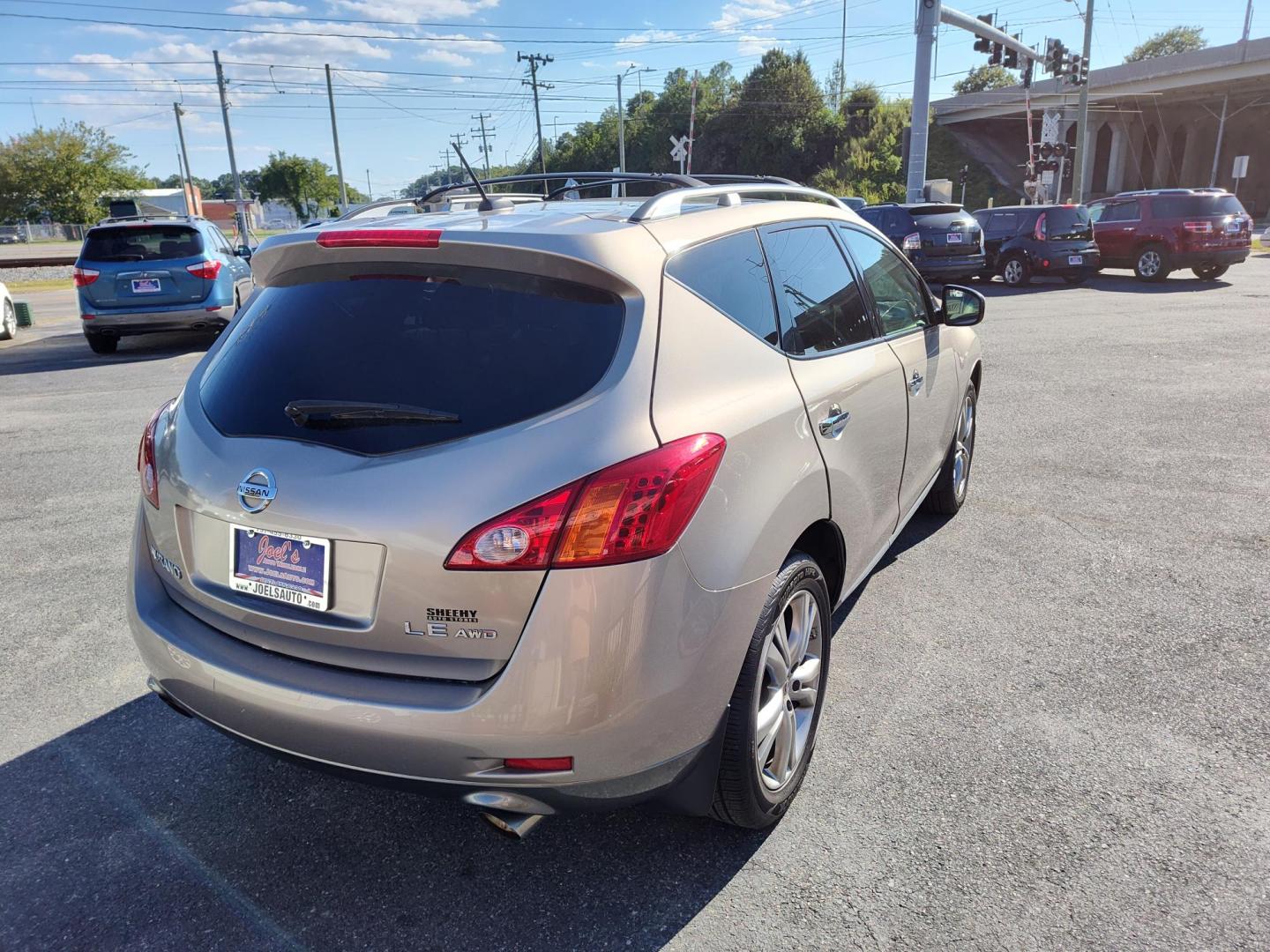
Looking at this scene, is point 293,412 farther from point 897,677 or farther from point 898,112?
point 898,112

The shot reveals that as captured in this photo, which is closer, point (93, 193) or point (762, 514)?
point (762, 514)

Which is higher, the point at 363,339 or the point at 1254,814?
the point at 363,339

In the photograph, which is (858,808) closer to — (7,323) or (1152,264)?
(7,323)

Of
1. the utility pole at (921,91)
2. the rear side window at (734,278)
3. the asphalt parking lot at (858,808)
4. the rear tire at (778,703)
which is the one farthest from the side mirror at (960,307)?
the utility pole at (921,91)

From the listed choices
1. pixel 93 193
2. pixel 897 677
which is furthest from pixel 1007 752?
pixel 93 193

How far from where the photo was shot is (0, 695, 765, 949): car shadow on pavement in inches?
89.0

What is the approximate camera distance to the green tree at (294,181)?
100250 mm

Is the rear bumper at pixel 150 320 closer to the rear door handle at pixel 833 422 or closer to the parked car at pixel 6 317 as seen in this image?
the parked car at pixel 6 317

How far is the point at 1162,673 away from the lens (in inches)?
135

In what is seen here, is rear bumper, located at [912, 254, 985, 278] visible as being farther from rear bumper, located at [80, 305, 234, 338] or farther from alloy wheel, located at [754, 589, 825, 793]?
alloy wheel, located at [754, 589, 825, 793]

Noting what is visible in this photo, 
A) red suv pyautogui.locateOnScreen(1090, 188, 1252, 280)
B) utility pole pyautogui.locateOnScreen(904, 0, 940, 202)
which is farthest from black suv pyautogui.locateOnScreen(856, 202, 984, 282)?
utility pole pyautogui.locateOnScreen(904, 0, 940, 202)

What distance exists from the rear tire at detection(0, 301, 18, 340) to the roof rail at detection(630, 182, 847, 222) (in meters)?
14.5

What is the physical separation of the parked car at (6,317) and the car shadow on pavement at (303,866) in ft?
45.1

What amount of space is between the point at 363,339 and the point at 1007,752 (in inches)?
93.4
